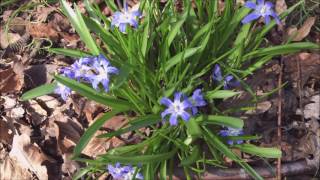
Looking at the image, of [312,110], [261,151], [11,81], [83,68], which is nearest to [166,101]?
[83,68]

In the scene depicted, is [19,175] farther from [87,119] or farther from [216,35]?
[216,35]

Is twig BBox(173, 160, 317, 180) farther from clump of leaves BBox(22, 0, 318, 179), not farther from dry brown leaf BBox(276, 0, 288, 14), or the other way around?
dry brown leaf BBox(276, 0, 288, 14)

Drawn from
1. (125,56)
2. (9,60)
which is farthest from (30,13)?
A: (125,56)

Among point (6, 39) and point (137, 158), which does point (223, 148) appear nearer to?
point (137, 158)

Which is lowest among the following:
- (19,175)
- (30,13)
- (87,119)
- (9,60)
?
(19,175)

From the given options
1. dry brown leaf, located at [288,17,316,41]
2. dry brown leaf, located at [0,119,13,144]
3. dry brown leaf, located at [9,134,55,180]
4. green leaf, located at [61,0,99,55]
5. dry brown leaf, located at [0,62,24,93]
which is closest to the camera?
green leaf, located at [61,0,99,55]

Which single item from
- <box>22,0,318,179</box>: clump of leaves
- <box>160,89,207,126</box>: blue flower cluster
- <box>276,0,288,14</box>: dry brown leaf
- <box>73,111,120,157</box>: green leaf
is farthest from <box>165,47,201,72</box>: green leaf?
<box>276,0,288,14</box>: dry brown leaf
